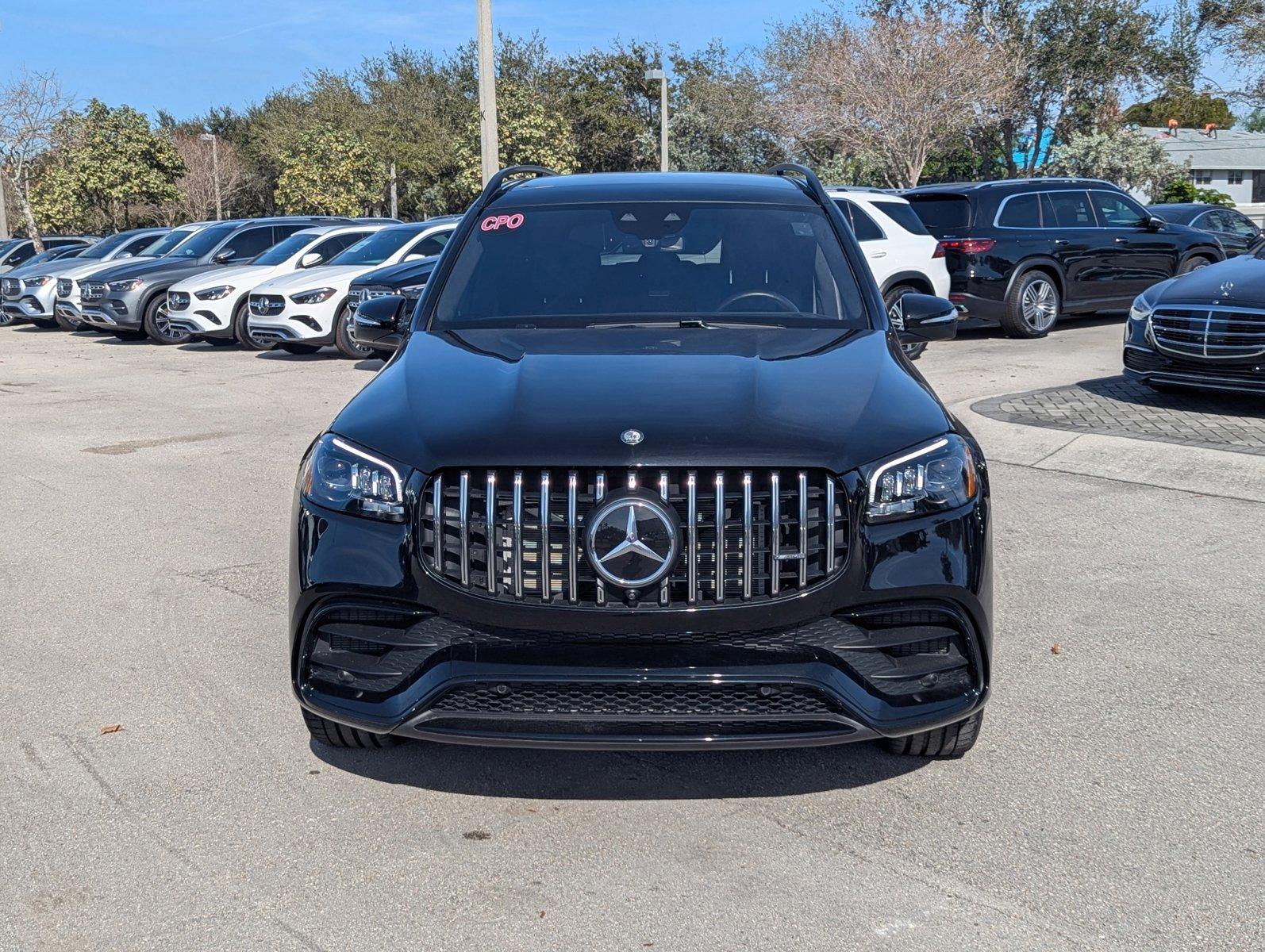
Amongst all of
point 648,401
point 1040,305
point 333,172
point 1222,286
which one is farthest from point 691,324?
point 333,172

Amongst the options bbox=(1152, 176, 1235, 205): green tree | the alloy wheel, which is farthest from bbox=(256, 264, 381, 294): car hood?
bbox=(1152, 176, 1235, 205): green tree

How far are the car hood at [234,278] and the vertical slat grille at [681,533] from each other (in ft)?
50.0

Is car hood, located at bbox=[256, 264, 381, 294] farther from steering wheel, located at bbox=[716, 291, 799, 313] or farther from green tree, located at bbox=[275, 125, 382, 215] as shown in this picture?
green tree, located at bbox=[275, 125, 382, 215]

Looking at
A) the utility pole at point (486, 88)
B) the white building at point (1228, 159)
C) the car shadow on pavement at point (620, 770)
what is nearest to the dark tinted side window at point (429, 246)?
the utility pole at point (486, 88)

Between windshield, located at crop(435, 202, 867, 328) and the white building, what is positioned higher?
the white building

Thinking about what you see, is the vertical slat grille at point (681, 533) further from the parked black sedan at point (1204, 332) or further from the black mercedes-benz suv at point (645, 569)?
the parked black sedan at point (1204, 332)

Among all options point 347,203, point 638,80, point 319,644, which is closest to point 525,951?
point 319,644

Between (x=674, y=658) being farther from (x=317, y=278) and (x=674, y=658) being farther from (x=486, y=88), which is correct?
(x=486, y=88)

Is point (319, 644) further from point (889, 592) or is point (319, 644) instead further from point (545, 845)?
point (889, 592)

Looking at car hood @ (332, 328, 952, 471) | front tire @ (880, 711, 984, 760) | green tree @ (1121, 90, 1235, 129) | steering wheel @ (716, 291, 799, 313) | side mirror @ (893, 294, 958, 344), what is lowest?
front tire @ (880, 711, 984, 760)

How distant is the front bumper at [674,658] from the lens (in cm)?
320

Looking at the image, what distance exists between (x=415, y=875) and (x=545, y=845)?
0.34 meters

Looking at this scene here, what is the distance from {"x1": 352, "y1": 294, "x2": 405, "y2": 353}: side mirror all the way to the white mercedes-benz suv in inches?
405

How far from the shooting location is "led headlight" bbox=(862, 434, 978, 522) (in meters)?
3.29
